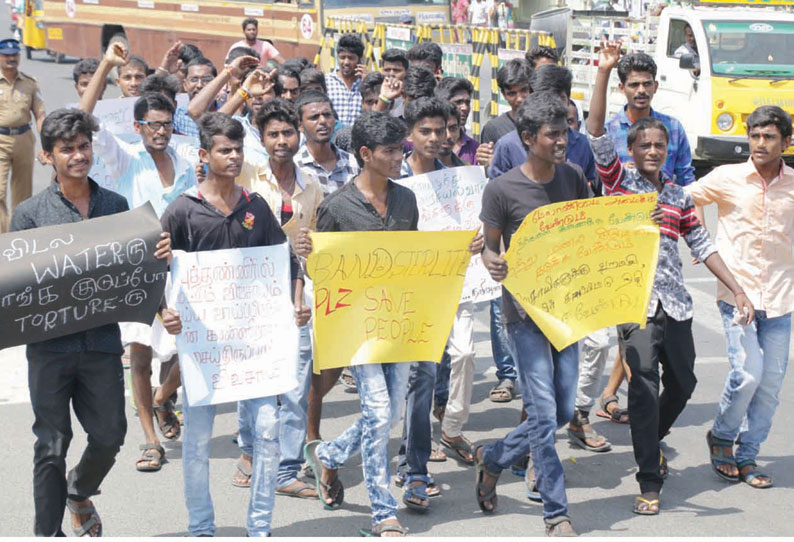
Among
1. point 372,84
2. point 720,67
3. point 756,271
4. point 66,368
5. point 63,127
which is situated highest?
point 63,127

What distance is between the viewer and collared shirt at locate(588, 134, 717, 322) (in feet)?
19.1

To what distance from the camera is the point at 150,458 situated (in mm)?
6363

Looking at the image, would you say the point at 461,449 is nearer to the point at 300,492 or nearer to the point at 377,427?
the point at 300,492

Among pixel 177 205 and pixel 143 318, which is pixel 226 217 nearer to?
pixel 177 205

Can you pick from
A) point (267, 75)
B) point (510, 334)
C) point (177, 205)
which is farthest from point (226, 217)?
point (267, 75)

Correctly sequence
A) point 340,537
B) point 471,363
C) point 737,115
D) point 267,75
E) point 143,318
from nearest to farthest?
point 143,318 → point 340,537 → point 471,363 → point 267,75 → point 737,115

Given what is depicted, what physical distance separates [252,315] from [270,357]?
20 centimetres

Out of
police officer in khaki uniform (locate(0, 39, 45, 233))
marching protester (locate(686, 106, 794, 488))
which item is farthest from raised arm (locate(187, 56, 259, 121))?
police officer in khaki uniform (locate(0, 39, 45, 233))

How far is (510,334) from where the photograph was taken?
18.3 ft

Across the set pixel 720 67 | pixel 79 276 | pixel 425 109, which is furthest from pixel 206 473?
pixel 720 67

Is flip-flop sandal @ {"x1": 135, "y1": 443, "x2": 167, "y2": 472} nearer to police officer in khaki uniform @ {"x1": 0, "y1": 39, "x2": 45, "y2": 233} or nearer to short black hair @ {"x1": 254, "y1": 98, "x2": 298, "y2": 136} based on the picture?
short black hair @ {"x1": 254, "y1": 98, "x2": 298, "y2": 136}

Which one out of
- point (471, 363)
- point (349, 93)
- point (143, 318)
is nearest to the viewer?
point (143, 318)

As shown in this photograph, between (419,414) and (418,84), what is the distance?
295 centimetres

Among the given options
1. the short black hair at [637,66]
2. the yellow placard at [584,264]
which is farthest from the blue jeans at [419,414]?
the short black hair at [637,66]
